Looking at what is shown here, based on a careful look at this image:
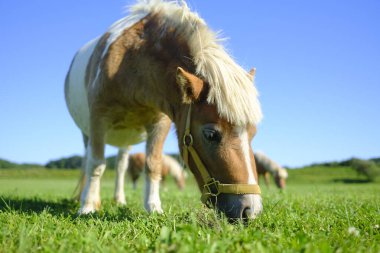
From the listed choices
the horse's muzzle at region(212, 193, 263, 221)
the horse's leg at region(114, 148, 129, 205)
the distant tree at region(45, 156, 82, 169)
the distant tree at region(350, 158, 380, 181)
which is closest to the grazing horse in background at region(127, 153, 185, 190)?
the horse's leg at region(114, 148, 129, 205)

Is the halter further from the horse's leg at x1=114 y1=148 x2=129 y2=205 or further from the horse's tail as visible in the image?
the horse's tail

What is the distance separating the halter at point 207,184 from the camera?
3055 millimetres

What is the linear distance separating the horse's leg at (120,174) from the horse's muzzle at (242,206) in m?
4.29

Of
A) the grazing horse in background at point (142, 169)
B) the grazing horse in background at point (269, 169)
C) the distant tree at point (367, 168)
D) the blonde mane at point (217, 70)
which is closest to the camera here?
the blonde mane at point (217, 70)

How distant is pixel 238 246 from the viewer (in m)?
2.00

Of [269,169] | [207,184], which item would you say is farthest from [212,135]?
[269,169]

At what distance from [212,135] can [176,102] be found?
83cm

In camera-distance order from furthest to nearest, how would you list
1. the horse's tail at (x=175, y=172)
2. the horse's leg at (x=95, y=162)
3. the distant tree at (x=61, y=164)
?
the distant tree at (x=61, y=164), the horse's tail at (x=175, y=172), the horse's leg at (x=95, y=162)

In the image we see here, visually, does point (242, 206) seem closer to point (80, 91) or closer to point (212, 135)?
point (212, 135)

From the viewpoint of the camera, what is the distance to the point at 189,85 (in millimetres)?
3539

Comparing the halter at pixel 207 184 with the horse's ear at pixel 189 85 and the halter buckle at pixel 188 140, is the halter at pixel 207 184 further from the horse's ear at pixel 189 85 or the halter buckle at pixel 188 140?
the horse's ear at pixel 189 85

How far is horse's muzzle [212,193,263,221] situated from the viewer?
2982mm

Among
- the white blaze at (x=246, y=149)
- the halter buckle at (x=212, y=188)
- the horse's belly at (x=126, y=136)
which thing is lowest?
the halter buckle at (x=212, y=188)

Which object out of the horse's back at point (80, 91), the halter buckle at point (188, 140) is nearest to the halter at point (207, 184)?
the halter buckle at point (188, 140)
